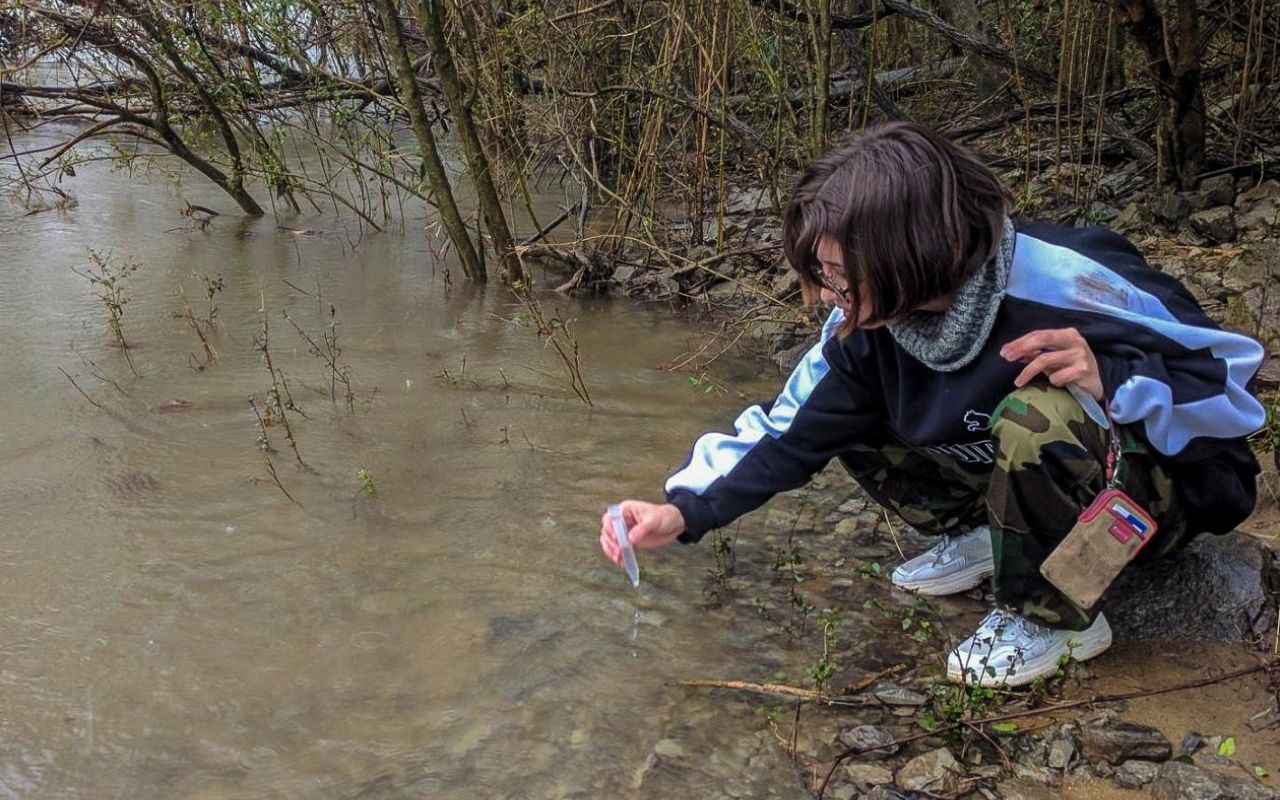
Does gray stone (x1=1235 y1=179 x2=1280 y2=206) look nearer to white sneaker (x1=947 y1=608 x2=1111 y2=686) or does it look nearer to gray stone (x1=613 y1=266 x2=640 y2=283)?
gray stone (x1=613 y1=266 x2=640 y2=283)

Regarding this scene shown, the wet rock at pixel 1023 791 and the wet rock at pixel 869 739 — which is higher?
the wet rock at pixel 869 739

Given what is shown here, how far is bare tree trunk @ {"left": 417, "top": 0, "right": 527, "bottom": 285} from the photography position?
4359 millimetres

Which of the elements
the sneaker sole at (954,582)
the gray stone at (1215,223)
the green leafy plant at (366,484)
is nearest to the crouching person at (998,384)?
the sneaker sole at (954,582)

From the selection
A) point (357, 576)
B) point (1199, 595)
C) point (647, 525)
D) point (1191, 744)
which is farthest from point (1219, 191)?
point (357, 576)

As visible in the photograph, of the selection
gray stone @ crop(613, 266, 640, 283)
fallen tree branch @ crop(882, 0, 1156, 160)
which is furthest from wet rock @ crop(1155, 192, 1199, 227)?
gray stone @ crop(613, 266, 640, 283)

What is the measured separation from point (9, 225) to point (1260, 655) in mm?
6587

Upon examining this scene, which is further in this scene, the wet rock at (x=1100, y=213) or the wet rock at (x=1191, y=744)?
the wet rock at (x=1100, y=213)

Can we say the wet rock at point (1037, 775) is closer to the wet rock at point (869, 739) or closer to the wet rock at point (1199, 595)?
the wet rock at point (869, 739)

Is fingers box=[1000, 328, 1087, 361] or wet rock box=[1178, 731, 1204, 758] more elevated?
fingers box=[1000, 328, 1087, 361]

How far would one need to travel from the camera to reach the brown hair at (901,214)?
5.51 feet

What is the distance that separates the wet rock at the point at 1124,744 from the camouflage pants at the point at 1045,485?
20 cm

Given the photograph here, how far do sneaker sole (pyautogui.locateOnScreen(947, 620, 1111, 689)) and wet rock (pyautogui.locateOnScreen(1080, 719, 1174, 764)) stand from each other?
0.52 ft

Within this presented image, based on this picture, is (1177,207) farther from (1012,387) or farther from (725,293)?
(1012,387)

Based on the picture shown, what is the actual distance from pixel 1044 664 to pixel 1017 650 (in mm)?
69
